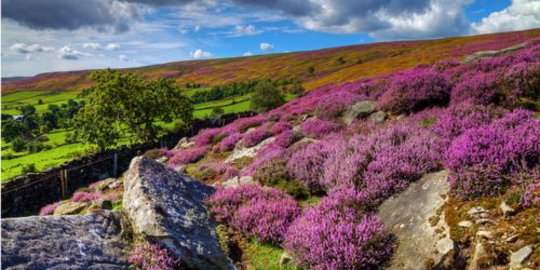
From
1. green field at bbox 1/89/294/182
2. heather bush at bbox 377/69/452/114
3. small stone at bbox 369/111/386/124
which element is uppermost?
heather bush at bbox 377/69/452/114

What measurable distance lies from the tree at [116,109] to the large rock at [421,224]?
32414 mm

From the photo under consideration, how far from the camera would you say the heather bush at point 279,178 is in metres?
9.03

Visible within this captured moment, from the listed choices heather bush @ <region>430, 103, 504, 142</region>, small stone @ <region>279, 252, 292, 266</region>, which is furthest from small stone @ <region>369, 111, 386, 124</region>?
small stone @ <region>279, 252, 292, 266</region>

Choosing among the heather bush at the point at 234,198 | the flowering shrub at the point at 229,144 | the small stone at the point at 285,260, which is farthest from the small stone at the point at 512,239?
the flowering shrub at the point at 229,144

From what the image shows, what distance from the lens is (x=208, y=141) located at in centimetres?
2375

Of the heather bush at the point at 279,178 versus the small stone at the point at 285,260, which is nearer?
the small stone at the point at 285,260

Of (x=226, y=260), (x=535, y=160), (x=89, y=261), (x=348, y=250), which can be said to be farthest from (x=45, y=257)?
(x=535, y=160)

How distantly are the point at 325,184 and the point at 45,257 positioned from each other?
5.76 m

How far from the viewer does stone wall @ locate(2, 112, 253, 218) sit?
2009 cm

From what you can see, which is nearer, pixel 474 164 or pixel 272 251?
pixel 474 164

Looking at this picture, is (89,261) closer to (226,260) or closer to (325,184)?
(226,260)

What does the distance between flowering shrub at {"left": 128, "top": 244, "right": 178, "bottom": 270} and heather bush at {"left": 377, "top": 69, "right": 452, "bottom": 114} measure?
1038 centimetres

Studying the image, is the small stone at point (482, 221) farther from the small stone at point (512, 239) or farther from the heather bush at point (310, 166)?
the heather bush at point (310, 166)

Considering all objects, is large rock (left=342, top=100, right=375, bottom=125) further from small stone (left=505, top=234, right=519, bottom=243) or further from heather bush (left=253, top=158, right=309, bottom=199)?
→ small stone (left=505, top=234, right=519, bottom=243)
